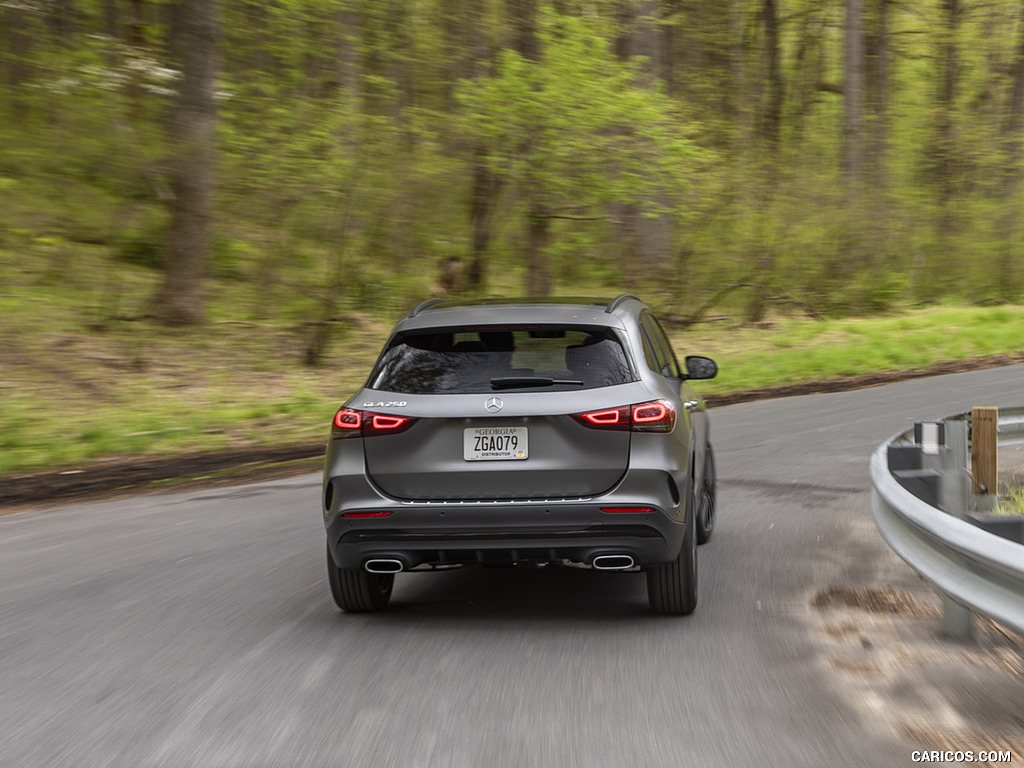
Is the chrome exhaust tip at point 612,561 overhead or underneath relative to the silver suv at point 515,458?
underneath

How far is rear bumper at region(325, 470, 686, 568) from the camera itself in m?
5.42

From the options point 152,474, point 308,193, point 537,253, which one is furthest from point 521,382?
point 537,253

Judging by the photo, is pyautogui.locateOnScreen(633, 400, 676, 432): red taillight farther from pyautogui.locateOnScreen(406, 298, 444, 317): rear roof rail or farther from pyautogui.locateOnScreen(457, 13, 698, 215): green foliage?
pyautogui.locateOnScreen(457, 13, 698, 215): green foliage

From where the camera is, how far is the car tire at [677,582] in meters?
5.77

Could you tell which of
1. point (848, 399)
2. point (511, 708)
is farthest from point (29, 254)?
point (511, 708)

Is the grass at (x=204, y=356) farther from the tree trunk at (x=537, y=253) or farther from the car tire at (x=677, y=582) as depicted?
the car tire at (x=677, y=582)

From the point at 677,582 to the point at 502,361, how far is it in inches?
56.3

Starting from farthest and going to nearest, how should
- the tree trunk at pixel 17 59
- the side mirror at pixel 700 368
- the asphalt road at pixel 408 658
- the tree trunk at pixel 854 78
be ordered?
the tree trunk at pixel 854 78 < the tree trunk at pixel 17 59 < the side mirror at pixel 700 368 < the asphalt road at pixel 408 658

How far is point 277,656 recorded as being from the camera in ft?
17.4

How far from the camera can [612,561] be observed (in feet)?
18.1

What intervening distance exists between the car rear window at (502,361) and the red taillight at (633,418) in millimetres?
181

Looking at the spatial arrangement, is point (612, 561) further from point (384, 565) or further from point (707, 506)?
point (707, 506)

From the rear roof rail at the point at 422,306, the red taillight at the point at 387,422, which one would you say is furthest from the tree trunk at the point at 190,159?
the red taillight at the point at 387,422

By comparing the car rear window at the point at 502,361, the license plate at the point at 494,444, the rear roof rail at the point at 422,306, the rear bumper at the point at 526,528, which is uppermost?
the rear roof rail at the point at 422,306
